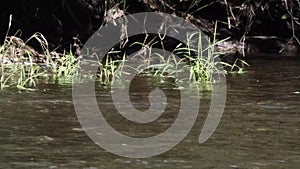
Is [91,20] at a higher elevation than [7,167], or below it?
higher

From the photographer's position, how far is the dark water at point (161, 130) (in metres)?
2.92

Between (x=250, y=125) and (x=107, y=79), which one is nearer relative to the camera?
(x=250, y=125)

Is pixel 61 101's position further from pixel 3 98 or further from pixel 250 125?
pixel 250 125

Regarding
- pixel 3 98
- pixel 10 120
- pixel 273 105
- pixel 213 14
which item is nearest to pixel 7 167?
pixel 10 120

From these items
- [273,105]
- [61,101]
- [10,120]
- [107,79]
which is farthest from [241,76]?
[10,120]

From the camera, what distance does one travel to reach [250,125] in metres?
3.75

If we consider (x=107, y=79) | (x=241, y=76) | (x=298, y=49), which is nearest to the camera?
(x=107, y=79)

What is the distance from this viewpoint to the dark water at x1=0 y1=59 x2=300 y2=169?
2.92 m

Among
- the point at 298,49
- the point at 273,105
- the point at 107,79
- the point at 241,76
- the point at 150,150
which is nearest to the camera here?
the point at 150,150

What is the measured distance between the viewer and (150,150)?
3.13 meters

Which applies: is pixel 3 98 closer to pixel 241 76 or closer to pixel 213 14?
pixel 241 76

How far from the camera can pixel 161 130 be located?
360 cm

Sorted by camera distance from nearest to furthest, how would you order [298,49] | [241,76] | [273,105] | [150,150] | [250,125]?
[150,150]
[250,125]
[273,105]
[241,76]
[298,49]

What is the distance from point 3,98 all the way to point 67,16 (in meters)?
4.41
